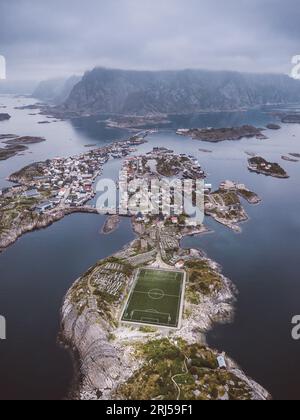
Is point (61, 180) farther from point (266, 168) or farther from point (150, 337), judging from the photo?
point (150, 337)

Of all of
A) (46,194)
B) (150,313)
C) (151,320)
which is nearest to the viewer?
(151,320)

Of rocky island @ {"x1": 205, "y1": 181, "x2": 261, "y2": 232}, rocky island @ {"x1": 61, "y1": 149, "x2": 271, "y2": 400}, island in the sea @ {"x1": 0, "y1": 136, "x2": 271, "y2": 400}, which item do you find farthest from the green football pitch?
rocky island @ {"x1": 205, "y1": 181, "x2": 261, "y2": 232}

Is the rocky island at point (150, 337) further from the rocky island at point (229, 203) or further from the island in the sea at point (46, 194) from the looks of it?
the island in the sea at point (46, 194)

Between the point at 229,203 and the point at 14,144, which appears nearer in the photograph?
the point at 229,203

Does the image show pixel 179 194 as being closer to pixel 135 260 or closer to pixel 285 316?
pixel 135 260

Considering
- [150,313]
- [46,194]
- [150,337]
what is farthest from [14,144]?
[150,337]
